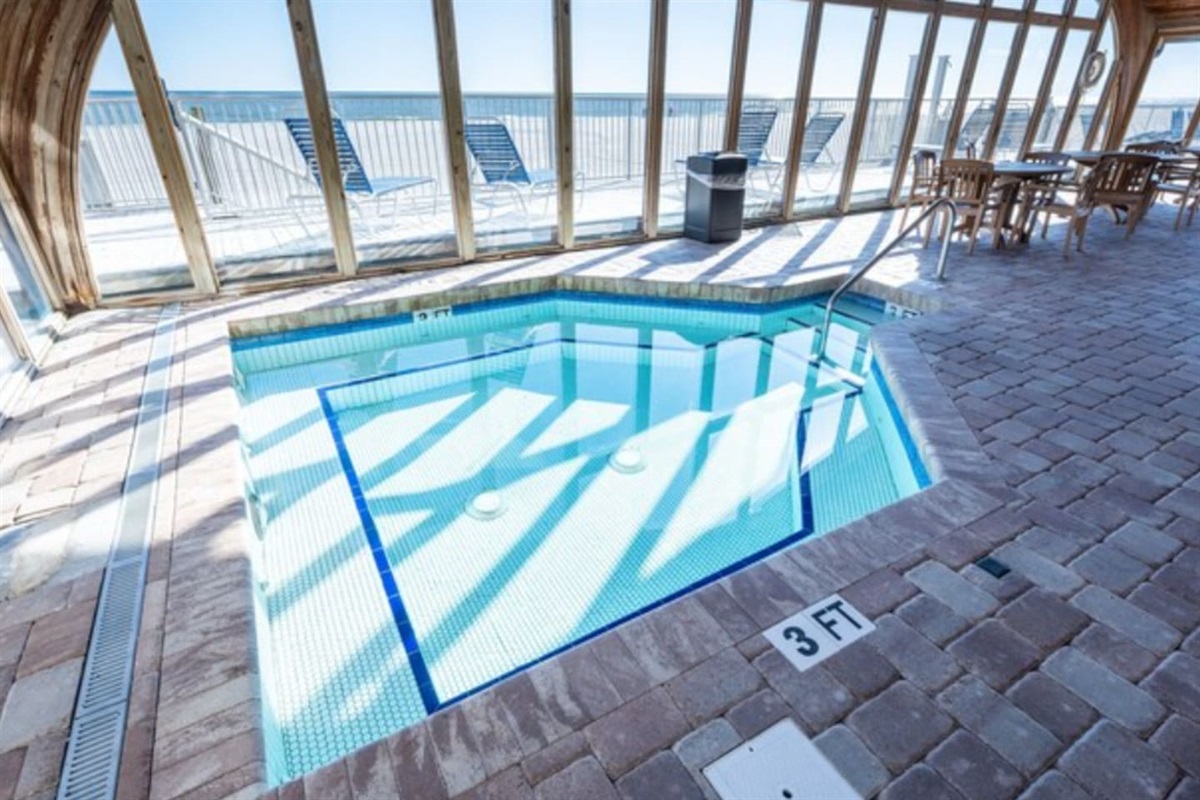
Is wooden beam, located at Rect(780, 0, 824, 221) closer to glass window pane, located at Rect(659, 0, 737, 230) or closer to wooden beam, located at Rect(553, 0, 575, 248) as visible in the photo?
glass window pane, located at Rect(659, 0, 737, 230)

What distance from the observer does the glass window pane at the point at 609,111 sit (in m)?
4.82

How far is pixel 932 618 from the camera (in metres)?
1.61

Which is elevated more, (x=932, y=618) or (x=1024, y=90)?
(x=1024, y=90)

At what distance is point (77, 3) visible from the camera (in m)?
3.32

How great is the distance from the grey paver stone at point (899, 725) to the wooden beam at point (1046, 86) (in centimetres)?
829

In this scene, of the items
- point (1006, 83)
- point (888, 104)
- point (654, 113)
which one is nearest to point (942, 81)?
point (888, 104)

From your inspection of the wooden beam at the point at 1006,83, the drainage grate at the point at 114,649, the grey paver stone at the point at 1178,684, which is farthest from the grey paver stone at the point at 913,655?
the wooden beam at the point at 1006,83

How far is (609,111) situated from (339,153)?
2560mm

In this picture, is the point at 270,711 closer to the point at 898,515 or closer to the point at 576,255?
the point at 898,515

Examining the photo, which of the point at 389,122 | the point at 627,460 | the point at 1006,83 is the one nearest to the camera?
the point at 627,460

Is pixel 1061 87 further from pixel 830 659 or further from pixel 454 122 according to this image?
pixel 830 659

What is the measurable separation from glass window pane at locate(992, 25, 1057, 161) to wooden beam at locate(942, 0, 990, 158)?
0.93 metres

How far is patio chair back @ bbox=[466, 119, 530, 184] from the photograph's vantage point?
195 inches

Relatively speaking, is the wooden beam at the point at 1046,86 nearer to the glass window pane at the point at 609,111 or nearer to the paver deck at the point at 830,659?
the glass window pane at the point at 609,111
